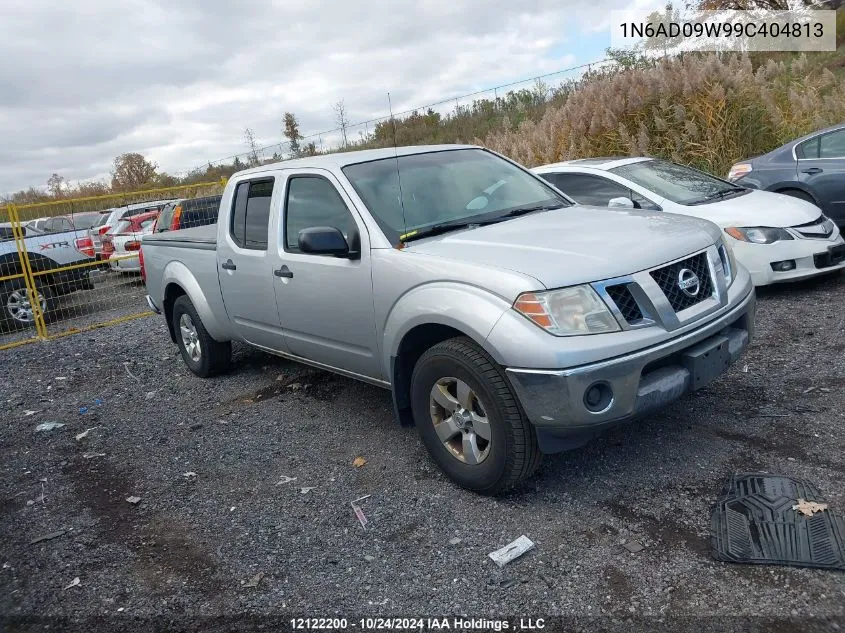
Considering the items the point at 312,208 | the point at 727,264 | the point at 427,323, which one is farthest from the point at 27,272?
the point at 727,264

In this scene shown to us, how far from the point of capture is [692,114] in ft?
37.8

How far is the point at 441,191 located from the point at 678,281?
1.65 m

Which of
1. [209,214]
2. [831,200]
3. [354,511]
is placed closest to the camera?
[354,511]

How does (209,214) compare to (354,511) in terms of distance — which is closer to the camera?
(354,511)

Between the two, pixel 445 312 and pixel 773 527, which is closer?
pixel 773 527

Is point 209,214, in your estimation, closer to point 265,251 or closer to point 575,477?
point 265,251

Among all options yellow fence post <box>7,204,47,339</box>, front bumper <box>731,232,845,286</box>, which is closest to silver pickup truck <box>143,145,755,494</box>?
front bumper <box>731,232,845,286</box>

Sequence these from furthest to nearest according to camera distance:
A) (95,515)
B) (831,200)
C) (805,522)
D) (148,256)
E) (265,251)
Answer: (831,200)
(148,256)
(265,251)
(95,515)
(805,522)

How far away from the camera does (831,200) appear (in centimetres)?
809

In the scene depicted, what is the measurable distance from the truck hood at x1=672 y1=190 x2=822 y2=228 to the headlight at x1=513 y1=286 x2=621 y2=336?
401cm

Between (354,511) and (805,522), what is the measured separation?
87.3 inches

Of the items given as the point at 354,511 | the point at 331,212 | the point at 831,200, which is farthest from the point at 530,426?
the point at 831,200

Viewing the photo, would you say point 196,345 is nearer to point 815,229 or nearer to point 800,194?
point 815,229

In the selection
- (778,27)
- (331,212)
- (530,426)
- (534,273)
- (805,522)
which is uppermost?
(778,27)
